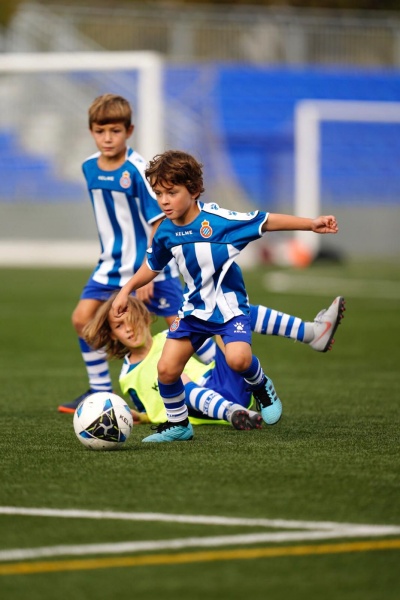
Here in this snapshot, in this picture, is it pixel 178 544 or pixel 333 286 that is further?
pixel 333 286

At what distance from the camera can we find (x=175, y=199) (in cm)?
622

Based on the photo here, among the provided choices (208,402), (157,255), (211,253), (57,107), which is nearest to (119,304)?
(157,255)

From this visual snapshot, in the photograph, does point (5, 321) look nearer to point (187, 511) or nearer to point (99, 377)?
point (99, 377)

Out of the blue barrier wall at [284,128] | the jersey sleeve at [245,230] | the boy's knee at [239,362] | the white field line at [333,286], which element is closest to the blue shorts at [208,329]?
the boy's knee at [239,362]

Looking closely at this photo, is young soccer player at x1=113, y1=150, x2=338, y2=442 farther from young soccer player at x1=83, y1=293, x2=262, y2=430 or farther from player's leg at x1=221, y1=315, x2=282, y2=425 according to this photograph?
young soccer player at x1=83, y1=293, x2=262, y2=430

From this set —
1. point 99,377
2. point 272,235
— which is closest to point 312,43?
point 272,235

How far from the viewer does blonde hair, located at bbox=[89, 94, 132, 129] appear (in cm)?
761

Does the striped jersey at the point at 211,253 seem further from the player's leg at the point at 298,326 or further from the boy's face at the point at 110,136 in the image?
the boy's face at the point at 110,136


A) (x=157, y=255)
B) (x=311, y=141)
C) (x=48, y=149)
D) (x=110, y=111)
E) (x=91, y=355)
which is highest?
(x=311, y=141)

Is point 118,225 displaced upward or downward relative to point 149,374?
upward

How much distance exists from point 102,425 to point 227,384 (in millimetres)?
1268

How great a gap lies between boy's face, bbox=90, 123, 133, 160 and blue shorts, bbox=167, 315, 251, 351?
1722 millimetres

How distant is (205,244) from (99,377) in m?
2.00

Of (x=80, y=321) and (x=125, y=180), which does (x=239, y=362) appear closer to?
(x=80, y=321)
